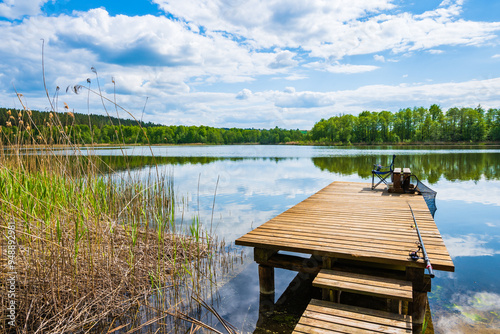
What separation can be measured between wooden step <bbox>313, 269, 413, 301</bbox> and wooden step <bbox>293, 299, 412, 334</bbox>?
6.8 inches

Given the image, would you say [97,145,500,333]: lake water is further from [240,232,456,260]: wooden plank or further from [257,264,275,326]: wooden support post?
[240,232,456,260]: wooden plank

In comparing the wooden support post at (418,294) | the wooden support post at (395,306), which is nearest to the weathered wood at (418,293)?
the wooden support post at (418,294)

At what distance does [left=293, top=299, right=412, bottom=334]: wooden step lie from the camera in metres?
2.30

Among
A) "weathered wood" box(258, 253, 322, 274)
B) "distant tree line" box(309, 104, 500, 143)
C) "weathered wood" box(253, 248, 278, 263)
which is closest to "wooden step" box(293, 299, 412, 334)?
"weathered wood" box(258, 253, 322, 274)

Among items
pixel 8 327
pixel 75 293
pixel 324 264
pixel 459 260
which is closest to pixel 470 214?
pixel 459 260

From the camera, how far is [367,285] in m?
2.82

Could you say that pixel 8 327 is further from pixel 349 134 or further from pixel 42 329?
pixel 349 134

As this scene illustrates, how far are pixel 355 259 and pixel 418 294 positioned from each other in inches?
26.9

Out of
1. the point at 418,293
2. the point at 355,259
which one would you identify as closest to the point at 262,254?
the point at 355,259

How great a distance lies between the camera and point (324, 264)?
11.2ft

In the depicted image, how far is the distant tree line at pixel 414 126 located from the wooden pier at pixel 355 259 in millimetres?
67674

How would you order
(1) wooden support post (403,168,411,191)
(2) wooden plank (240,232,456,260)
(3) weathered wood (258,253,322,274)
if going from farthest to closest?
(1) wooden support post (403,168,411,191)
(3) weathered wood (258,253,322,274)
(2) wooden plank (240,232,456,260)

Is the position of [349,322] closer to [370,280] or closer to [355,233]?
[370,280]

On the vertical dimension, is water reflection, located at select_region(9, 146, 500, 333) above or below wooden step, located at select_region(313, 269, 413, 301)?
below
